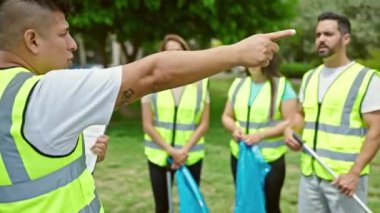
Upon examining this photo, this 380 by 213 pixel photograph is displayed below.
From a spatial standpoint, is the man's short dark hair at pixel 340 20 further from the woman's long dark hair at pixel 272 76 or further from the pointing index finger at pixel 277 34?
the pointing index finger at pixel 277 34

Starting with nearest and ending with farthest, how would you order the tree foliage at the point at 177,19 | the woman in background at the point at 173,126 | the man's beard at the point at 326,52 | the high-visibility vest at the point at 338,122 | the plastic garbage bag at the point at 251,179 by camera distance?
the high-visibility vest at the point at 338,122
the man's beard at the point at 326,52
the plastic garbage bag at the point at 251,179
the woman in background at the point at 173,126
the tree foliage at the point at 177,19

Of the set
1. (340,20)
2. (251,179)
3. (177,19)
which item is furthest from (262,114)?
(177,19)

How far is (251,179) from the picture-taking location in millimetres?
4836

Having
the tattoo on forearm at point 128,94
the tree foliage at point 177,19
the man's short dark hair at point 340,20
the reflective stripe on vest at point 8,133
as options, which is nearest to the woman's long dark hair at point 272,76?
the man's short dark hair at point 340,20

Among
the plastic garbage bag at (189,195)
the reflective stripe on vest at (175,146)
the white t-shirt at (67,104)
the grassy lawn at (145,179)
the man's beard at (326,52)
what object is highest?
the white t-shirt at (67,104)

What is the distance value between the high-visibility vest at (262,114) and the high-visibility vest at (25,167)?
10.5 feet

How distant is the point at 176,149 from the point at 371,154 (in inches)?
67.9

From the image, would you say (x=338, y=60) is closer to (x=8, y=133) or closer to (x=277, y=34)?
(x=277, y=34)

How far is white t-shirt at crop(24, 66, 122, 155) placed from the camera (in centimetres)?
158

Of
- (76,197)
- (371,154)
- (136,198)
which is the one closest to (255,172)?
(371,154)

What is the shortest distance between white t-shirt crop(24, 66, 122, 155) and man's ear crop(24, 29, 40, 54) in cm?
20

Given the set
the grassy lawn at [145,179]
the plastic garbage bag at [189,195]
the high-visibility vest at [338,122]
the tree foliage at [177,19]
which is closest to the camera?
the high-visibility vest at [338,122]

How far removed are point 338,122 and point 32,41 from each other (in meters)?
2.78

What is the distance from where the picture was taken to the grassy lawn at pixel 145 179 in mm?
6588
